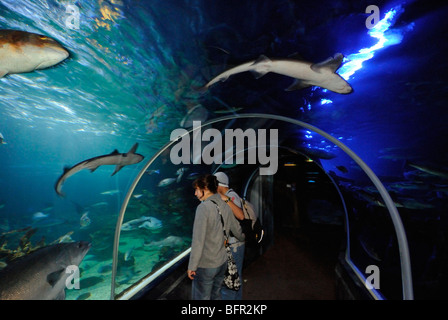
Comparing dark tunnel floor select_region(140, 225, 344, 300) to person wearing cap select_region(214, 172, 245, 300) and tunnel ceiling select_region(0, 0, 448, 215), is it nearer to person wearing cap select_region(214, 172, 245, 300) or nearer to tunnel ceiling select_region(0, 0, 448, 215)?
person wearing cap select_region(214, 172, 245, 300)

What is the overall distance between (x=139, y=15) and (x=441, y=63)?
16.0 feet

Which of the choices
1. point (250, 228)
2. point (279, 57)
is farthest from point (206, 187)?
point (279, 57)

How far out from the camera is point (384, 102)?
376cm

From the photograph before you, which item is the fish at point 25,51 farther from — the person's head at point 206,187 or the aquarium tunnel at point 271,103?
the person's head at point 206,187

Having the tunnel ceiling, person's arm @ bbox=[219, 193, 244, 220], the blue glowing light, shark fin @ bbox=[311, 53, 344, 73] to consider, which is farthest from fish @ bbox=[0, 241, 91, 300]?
the blue glowing light

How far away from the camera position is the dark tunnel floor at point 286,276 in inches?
170

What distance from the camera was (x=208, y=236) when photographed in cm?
303

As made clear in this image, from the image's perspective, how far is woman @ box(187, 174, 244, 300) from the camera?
9.44 feet

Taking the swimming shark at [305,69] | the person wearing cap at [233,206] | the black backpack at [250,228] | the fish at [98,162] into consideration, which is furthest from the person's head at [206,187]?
the fish at [98,162]

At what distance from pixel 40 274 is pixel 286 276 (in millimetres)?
6995

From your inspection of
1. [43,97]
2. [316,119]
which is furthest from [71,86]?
[316,119]

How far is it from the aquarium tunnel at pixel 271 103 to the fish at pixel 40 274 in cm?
4

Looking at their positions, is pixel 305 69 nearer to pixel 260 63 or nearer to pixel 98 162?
pixel 260 63
